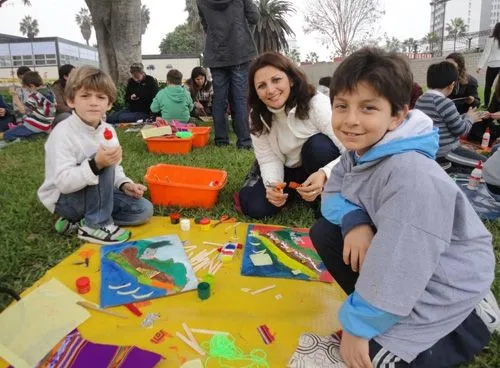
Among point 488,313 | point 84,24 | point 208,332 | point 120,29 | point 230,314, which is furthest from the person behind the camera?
point 84,24

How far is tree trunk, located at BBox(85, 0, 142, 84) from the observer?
25.6ft

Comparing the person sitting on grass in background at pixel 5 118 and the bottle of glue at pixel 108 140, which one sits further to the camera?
the person sitting on grass in background at pixel 5 118

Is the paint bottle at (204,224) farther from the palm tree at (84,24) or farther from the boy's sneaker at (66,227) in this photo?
the palm tree at (84,24)

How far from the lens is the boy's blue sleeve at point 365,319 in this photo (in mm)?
997

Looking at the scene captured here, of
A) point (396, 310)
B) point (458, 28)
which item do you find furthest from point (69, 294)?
point (458, 28)

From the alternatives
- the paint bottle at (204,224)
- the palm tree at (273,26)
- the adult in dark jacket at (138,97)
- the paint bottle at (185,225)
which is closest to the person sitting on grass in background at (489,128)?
the paint bottle at (204,224)

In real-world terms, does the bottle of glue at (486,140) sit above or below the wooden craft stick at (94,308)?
above

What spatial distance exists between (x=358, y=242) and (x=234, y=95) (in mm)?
3412

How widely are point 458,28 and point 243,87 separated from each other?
55.3 meters

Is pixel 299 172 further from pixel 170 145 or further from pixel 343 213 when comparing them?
pixel 170 145

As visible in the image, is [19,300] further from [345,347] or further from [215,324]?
[345,347]

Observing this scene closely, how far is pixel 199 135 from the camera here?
4.30m

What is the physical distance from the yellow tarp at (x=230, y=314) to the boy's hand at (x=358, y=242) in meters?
0.40

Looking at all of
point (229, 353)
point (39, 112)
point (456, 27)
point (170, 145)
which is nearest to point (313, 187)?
point (229, 353)
